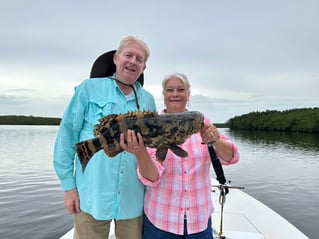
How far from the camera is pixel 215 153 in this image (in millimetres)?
3559

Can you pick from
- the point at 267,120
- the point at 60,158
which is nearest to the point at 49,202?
the point at 60,158

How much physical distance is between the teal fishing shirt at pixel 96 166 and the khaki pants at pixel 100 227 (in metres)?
0.10

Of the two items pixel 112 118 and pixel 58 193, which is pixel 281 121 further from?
pixel 112 118

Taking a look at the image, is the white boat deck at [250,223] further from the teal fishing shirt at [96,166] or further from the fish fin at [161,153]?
the fish fin at [161,153]

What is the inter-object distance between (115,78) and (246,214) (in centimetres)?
535

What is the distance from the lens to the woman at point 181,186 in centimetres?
344

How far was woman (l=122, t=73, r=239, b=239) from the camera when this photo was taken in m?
3.44

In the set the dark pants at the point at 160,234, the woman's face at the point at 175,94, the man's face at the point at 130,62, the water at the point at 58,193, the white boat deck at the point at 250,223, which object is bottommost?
the water at the point at 58,193

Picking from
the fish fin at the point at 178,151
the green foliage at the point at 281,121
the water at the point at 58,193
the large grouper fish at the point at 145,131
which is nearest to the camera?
the large grouper fish at the point at 145,131

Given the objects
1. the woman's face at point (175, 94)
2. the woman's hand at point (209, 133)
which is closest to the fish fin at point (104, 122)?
the woman's face at point (175, 94)

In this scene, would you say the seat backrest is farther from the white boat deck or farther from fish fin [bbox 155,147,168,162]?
the white boat deck

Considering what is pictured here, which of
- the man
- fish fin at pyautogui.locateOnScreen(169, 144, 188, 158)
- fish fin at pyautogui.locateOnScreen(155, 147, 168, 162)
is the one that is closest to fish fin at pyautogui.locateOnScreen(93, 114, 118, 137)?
the man

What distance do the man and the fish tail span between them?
259mm

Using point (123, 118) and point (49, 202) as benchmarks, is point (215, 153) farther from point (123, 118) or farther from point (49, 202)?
point (49, 202)
